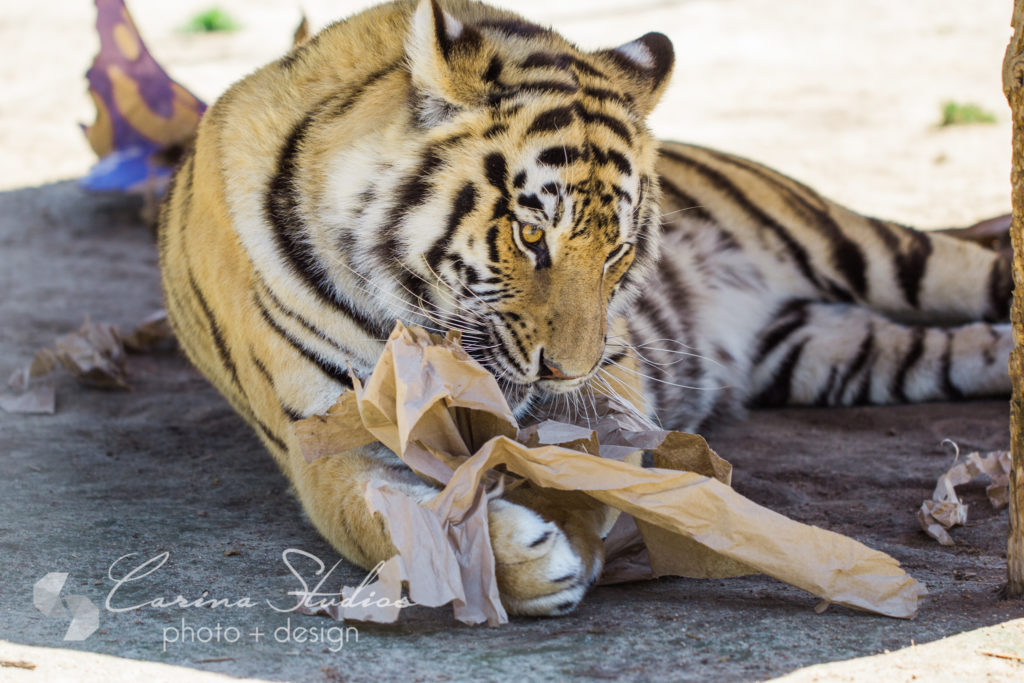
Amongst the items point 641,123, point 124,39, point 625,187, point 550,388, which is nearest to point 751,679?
point 550,388

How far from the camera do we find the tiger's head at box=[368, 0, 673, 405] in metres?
1.81

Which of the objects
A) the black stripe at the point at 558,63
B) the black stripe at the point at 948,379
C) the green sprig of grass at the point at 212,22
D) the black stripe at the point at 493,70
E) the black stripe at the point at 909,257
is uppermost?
the green sprig of grass at the point at 212,22

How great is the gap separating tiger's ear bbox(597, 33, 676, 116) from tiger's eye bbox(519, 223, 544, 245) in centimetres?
48

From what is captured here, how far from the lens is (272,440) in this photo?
2207mm

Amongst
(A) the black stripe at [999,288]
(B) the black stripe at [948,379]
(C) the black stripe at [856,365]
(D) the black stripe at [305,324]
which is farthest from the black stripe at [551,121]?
(A) the black stripe at [999,288]

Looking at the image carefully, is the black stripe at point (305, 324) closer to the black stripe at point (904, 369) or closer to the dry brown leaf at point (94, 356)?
the dry brown leaf at point (94, 356)

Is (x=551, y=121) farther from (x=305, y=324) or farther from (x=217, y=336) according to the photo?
(x=217, y=336)

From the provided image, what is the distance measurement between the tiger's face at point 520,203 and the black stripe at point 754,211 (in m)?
1.48

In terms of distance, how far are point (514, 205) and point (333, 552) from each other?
2.46 ft

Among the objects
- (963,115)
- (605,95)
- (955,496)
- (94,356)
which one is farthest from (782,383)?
(963,115)

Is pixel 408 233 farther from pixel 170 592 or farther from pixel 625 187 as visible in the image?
pixel 170 592

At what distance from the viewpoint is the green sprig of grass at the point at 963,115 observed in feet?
19.1

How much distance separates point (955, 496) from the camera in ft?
6.97

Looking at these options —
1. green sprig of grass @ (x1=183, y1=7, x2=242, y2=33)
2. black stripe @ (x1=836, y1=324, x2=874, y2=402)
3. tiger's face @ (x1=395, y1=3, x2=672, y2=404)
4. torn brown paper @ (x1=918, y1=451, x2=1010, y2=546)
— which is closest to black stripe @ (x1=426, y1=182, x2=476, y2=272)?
tiger's face @ (x1=395, y1=3, x2=672, y2=404)
